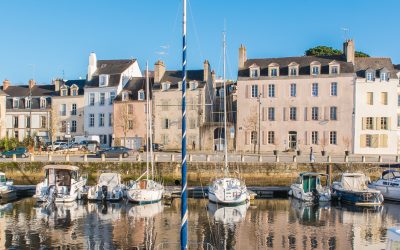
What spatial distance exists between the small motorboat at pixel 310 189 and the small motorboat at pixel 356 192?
3.08ft

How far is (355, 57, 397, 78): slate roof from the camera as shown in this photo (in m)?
53.3

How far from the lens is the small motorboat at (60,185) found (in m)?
34.7

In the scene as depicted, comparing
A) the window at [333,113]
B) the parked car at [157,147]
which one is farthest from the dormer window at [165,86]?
the window at [333,113]

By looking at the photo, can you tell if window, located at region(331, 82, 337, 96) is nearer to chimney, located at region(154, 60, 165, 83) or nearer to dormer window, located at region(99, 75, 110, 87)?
chimney, located at region(154, 60, 165, 83)

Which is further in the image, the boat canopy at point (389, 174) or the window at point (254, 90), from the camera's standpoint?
the window at point (254, 90)

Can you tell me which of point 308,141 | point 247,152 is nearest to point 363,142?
point 308,141

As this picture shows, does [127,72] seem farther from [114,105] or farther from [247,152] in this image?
[247,152]

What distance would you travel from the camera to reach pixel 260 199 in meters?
36.4

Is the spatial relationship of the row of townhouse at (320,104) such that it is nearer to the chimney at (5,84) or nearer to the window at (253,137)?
the window at (253,137)

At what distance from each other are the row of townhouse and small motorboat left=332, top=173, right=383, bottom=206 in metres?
15.5

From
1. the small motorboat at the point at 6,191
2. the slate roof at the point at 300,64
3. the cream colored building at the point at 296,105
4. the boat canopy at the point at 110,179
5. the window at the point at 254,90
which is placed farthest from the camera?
the window at the point at 254,90

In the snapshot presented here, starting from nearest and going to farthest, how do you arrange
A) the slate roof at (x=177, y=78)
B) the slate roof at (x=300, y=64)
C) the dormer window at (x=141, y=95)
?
the slate roof at (x=300, y=64)
the slate roof at (x=177, y=78)
the dormer window at (x=141, y=95)

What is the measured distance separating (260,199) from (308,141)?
1955 centimetres

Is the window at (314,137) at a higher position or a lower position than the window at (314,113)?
lower
